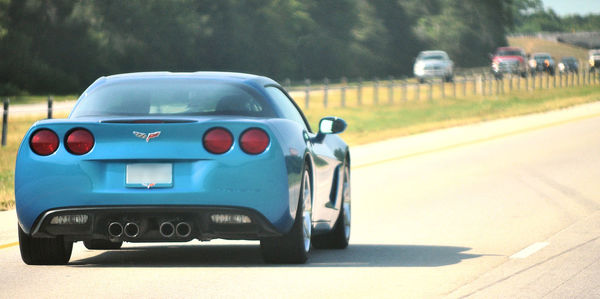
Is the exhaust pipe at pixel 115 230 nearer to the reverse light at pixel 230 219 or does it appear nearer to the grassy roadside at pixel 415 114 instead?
the reverse light at pixel 230 219

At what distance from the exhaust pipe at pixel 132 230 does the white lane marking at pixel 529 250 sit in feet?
9.83

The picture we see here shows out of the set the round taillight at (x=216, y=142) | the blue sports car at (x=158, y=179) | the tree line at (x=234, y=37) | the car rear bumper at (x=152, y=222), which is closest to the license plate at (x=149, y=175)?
the blue sports car at (x=158, y=179)

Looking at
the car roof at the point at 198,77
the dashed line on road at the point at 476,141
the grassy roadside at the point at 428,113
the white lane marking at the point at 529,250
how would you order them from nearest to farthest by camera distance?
the car roof at the point at 198,77, the white lane marking at the point at 529,250, the dashed line on road at the point at 476,141, the grassy roadside at the point at 428,113

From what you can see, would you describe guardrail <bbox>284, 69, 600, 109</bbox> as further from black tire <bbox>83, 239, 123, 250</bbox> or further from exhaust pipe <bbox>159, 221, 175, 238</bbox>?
exhaust pipe <bbox>159, 221, 175, 238</bbox>

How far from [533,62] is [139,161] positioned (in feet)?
270

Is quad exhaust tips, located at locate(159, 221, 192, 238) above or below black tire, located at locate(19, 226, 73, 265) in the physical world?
above

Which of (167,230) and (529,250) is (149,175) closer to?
(167,230)

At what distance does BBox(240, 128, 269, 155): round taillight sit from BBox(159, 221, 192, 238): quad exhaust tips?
63 centimetres

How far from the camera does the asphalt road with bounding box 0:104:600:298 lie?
8.12 m

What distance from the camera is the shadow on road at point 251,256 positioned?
31.0 feet

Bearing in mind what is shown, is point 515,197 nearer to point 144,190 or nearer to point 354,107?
point 144,190

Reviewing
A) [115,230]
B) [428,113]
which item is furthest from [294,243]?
[428,113]

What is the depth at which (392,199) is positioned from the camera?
15.5 m

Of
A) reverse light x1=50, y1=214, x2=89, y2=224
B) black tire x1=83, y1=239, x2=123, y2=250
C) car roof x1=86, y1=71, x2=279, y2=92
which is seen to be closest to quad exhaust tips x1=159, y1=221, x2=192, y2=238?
reverse light x1=50, y1=214, x2=89, y2=224
